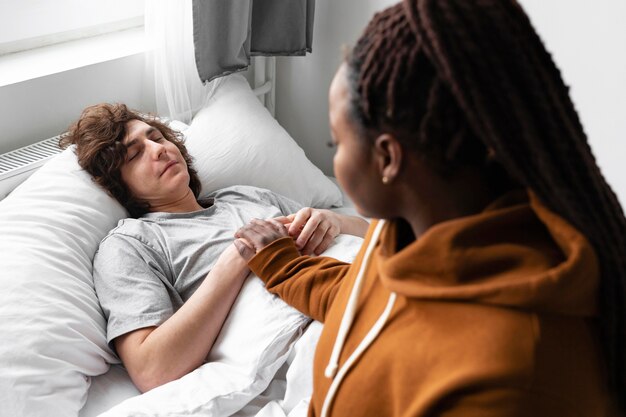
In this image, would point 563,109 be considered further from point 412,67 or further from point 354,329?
point 354,329

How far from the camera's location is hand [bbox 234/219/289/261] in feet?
4.94

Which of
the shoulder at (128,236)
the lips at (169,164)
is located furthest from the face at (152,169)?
the shoulder at (128,236)

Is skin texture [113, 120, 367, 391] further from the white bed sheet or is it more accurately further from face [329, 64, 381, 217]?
face [329, 64, 381, 217]

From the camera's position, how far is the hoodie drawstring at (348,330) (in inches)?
34.3

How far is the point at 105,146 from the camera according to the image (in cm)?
180

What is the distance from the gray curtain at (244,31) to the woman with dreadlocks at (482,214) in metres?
1.42

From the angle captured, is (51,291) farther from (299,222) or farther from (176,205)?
(299,222)

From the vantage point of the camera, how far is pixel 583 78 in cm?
222

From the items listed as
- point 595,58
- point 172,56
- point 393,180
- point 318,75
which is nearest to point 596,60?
point 595,58

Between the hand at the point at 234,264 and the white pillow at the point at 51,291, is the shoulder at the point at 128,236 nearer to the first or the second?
the white pillow at the point at 51,291

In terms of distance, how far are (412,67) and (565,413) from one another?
381 millimetres

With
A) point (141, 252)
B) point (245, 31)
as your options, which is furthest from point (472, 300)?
point (245, 31)

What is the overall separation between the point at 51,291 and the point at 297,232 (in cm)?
53

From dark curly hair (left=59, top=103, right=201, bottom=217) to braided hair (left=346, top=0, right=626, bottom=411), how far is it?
45.0 inches
